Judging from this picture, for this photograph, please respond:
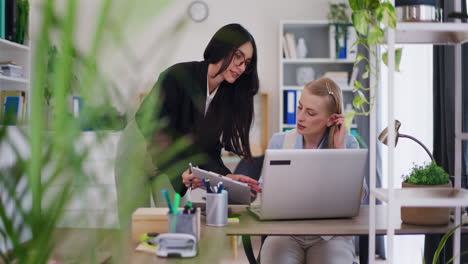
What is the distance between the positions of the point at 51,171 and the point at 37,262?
6cm

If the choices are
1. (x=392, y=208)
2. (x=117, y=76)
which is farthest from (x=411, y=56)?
(x=117, y=76)

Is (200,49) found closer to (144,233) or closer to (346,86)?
(346,86)

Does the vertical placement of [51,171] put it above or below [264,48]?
below

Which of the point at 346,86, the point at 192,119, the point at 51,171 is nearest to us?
the point at 51,171

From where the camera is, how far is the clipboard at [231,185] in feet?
5.66

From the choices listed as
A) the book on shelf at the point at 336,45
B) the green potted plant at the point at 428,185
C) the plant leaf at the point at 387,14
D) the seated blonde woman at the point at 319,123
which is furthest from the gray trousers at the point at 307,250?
the book on shelf at the point at 336,45

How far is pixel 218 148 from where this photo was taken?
248 centimetres

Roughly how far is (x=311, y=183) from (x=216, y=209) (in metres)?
0.32

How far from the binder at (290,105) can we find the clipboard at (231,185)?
9.28 ft

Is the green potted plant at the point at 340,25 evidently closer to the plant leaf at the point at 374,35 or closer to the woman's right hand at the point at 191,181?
the woman's right hand at the point at 191,181

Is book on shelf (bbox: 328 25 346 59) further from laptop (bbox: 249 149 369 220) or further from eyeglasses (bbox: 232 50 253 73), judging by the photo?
laptop (bbox: 249 149 369 220)

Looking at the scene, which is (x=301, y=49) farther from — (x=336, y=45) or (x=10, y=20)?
(x=10, y=20)

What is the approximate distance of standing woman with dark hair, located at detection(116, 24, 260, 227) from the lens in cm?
215

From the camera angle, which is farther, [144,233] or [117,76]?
[144,233]
